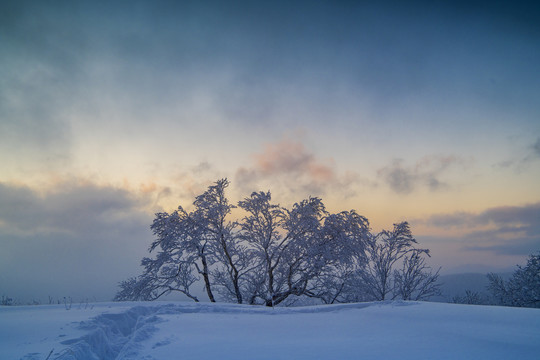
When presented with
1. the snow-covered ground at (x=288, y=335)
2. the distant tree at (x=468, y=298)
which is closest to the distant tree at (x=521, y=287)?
the distant tree at (x=468, y=298)

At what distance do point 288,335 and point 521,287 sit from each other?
25930 millimetres

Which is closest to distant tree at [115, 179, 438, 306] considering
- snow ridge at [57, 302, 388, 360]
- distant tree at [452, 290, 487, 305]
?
snow ridge at [57, 302, 388, 360]

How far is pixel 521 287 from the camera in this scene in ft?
71.5

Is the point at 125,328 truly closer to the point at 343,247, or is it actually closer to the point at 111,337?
the point at 111,337

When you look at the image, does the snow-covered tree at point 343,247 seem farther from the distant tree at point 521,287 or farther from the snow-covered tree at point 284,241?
the distant tree at point 521,287

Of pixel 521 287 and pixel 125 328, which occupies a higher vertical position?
pixel 125 328

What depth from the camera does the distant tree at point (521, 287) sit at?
20.9 metres

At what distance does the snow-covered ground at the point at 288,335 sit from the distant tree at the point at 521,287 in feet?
68.6

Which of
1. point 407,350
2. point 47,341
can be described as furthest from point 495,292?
point 47,341

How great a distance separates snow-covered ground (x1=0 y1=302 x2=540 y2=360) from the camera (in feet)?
12.9

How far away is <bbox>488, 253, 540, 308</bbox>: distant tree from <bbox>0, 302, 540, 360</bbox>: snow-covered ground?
20906 mm

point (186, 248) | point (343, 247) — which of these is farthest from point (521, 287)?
point (186, 248)

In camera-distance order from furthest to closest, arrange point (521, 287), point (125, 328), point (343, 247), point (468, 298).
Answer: point (468, 298), point (521, 287), point (343, 247), point (125, 328)

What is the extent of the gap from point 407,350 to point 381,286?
1729cm
